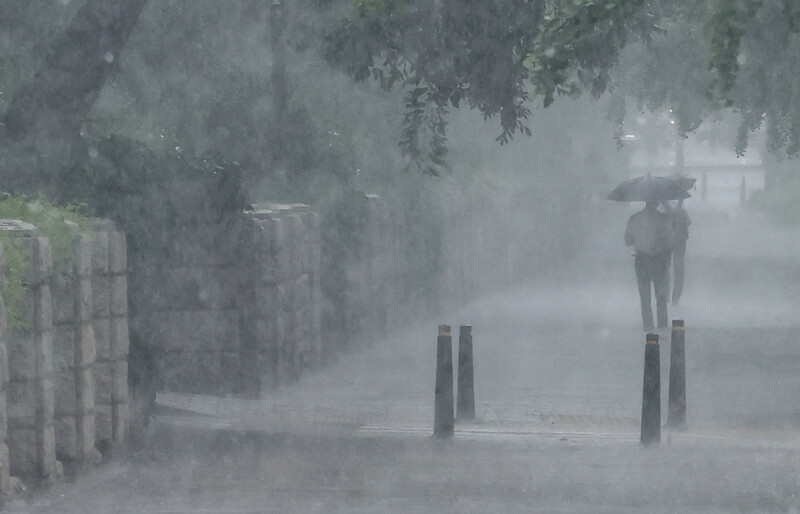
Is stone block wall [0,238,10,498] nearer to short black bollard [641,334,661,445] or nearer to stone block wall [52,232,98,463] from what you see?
stone block wall [52,232,98,463]

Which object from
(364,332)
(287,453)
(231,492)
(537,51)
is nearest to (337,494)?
(231,492)

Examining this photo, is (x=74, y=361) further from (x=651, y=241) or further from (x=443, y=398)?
(x=651, y=241)

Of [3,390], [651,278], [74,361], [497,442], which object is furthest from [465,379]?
[651,278]

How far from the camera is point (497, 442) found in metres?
11.5

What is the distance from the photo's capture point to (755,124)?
25.2 meters

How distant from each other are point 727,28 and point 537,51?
1.36 m

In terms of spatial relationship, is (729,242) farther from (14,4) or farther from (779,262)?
(14,4)

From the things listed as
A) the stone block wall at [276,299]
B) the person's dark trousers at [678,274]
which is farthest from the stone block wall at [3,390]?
the person's dark trousers at [678,274]

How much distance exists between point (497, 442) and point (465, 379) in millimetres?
1081

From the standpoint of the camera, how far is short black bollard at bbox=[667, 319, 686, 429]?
11.9 meters

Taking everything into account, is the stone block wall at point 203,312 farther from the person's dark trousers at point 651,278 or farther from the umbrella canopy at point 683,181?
the umbrella canopy at point 683,181

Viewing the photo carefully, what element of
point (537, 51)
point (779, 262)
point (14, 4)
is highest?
point (14, 4)

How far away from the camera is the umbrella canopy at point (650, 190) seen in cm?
2041

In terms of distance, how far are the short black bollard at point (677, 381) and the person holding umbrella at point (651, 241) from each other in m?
7.32
